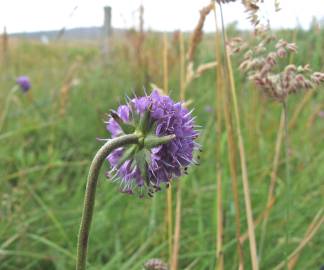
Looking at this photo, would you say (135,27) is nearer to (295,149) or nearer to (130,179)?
(295,149)

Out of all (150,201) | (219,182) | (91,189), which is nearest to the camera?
(91,189)

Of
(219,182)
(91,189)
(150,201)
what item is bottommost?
(150,201)

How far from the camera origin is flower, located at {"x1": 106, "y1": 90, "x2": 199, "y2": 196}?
73cm

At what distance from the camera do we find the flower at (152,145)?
2.39 feet

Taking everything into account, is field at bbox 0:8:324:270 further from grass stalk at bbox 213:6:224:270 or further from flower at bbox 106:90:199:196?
flower at bbox 106:90:199:196

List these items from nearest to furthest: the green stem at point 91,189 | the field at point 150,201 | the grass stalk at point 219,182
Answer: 1. the green stem at point 91,189
2. the grass stalk at point 219,182
3. the field at point 150,201

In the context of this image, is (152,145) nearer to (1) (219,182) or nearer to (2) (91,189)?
(2) (91,189)

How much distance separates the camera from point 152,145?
2.31 ft

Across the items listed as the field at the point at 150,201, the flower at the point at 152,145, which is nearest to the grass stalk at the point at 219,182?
the field at the point at 150,201

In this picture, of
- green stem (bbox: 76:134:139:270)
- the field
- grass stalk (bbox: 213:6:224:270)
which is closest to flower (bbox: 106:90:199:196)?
green stem (bbox: 76:134:139:270)

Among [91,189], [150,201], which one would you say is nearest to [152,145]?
[91,189]

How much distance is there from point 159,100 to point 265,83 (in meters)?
0.29

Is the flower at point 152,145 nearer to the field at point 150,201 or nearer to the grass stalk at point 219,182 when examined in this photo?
the field at point 150,201

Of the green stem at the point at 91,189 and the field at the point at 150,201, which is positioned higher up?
the green stem at the point at 91,189
